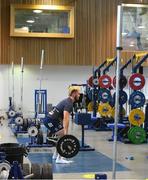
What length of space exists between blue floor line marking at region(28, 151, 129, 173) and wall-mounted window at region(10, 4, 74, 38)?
971cm

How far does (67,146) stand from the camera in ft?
23.3

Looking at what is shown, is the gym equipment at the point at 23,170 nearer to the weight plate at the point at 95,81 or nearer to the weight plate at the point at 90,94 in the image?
the weight plate at the point at 95,81

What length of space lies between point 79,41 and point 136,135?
29.2ft

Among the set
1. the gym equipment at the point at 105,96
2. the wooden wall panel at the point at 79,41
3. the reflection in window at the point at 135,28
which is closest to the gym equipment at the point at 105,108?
the gym equipment at the point at 105,96

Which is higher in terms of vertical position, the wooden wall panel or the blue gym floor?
the wooden wall panel

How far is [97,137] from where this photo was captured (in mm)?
12258

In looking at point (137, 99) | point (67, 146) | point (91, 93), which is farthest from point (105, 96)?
point (67, 146)

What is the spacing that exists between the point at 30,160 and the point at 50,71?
35.6 ft

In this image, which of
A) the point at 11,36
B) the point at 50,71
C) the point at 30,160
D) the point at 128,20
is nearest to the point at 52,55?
the point at 50,71

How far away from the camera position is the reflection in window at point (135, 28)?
18.5 feet

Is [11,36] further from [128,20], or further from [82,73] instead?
[128,20]

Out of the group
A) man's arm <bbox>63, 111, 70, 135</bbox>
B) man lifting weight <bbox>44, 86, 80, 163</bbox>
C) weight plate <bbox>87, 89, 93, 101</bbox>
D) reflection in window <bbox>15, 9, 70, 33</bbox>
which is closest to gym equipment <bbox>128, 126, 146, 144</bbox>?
man lifting weight <bbox>44, 86, 80, 163</bbox>

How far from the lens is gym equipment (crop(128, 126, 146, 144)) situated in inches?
423

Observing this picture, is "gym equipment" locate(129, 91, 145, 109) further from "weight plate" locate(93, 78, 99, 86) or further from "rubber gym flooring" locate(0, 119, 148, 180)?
"weight plate" locate(93, 78, 99, 86)
